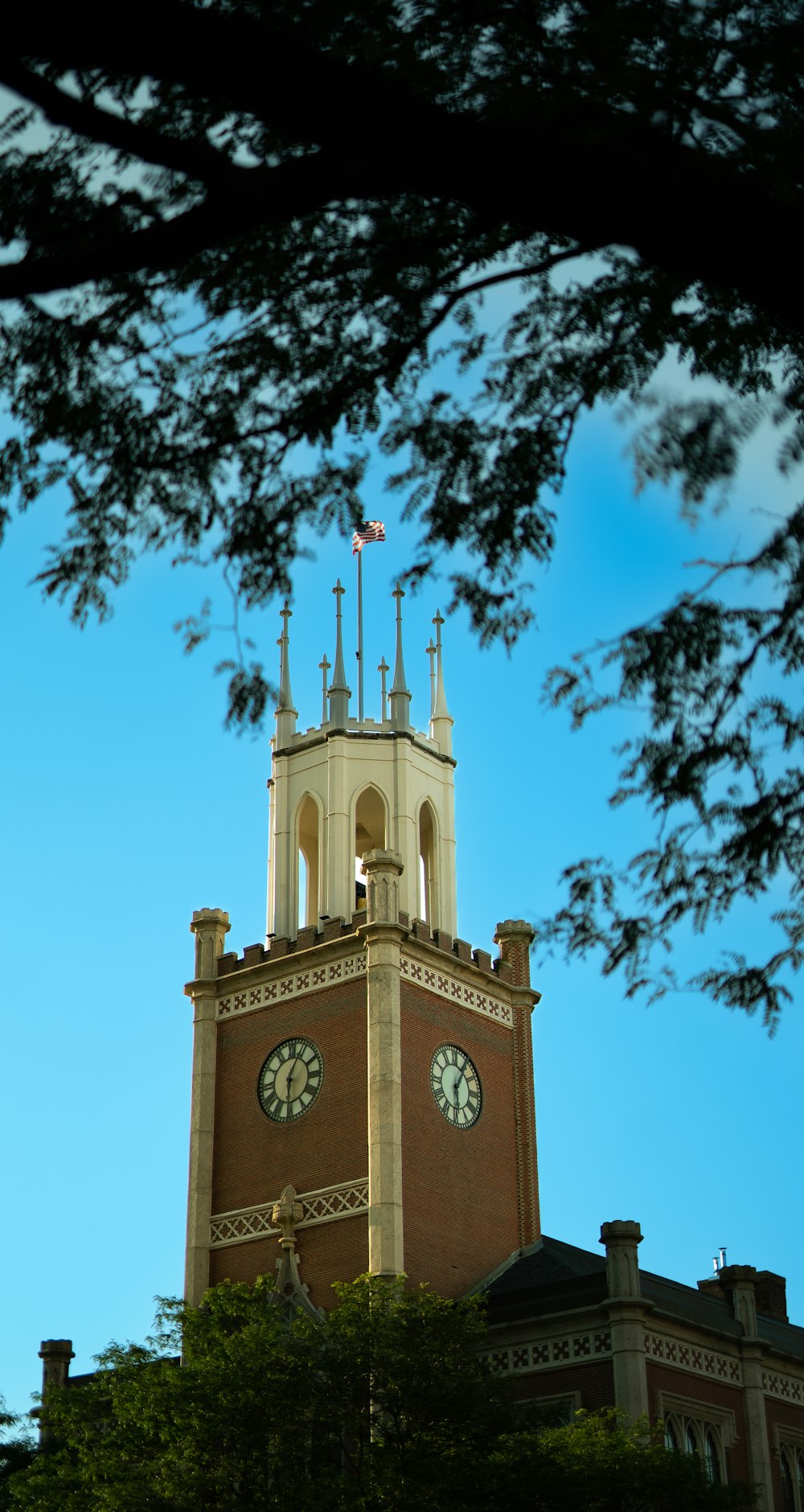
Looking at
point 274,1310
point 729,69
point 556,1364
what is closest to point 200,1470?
point 274,1310

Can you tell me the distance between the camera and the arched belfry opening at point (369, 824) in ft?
164

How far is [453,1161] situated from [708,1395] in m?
7.65

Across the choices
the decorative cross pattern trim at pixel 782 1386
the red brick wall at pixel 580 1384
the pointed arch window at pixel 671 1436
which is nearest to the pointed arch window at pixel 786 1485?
the decorative cross pattern trim at pixel 782 1386

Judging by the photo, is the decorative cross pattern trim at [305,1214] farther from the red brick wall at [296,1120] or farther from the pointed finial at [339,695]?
the pointed finial at [339,695]

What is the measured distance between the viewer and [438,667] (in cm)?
5378

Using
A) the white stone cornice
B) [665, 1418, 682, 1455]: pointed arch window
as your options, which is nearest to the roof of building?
[665, 1418, 682, 1455]: pointed arch window

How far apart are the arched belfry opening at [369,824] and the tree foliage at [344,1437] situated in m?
17.1

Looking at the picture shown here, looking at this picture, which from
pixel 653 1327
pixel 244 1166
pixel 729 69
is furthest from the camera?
pixel 244 1166

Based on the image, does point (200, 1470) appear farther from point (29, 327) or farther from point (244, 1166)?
point (29, 327)

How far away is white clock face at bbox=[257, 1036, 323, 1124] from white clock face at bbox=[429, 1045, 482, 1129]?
272 cm

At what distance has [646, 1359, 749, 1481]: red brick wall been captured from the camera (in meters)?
39.0

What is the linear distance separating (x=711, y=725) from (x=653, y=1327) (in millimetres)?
30763

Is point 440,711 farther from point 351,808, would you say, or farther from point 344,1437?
point 344,1437

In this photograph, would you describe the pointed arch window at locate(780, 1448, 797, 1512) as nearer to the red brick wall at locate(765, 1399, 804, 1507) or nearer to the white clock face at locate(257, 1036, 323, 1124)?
the red brick wall at locate(765, 1399, 804, 1507)
